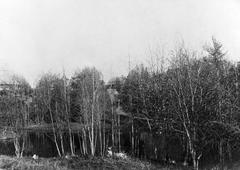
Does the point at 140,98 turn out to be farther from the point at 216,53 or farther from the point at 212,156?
the point at 216,53

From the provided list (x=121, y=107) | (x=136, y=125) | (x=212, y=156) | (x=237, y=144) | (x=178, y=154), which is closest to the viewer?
(x=237, y=144)

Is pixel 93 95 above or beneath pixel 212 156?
above

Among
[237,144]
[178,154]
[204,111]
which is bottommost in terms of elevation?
[178,154]

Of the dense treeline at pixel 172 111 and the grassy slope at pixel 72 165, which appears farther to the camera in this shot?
the dense treeline at pixel 172 111

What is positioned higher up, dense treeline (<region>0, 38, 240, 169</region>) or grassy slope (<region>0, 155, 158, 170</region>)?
dense treeline (<region>0, 38, 240, 169</region>)

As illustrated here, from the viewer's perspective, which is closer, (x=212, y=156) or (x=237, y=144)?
(x=237, y=144)

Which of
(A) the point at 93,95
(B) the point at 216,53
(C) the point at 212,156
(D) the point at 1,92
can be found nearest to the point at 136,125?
(A) the point at 93,95

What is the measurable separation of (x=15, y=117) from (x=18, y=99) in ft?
→ 5.23

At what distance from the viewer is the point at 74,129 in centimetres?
2402

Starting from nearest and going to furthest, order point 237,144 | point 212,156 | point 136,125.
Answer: point 237,144
point 212,156
point 136,125

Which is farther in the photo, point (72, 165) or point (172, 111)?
point (172, 111)

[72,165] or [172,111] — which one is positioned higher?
[172,111]

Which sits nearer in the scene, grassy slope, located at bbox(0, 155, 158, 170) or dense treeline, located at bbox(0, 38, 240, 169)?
grassy slope, located at bbox(0, 155, 158, 170)

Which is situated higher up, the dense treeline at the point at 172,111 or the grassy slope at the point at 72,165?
the dense treeline at the point at 172,111
